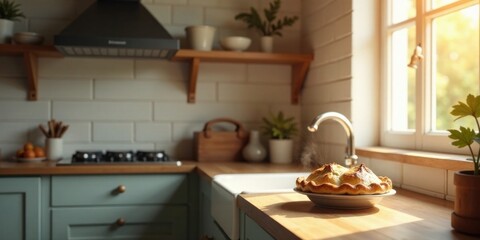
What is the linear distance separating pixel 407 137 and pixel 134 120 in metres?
1.53

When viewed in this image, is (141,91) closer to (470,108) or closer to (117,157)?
(117,157)

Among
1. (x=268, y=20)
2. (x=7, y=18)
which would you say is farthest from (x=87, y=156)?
(x=268, y=20)

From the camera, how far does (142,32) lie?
8.43 feet

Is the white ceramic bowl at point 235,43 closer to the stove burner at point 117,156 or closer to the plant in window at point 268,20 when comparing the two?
the plant in window at point 268,20

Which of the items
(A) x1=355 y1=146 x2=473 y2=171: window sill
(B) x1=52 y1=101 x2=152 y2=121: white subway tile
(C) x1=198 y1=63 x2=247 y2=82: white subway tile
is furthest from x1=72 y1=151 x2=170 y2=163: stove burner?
(A) x1=355 y1=146 x2=473 y2=171: window sill

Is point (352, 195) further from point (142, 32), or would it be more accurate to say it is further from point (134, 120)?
point (134, 120)

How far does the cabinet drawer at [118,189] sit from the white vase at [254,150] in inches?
17.8

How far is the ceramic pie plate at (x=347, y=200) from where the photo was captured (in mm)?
1350

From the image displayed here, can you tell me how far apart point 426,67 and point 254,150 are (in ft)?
3.79

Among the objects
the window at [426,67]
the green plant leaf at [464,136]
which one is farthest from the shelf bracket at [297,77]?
the green plant leaf at [464,136]

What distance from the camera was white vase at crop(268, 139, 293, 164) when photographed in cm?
285

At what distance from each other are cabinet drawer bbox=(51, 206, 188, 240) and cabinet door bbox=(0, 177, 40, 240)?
0.30ft

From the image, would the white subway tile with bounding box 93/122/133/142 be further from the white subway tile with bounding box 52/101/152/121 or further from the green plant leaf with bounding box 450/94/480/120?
the green plant leaf with bounding box 450/94/480/120

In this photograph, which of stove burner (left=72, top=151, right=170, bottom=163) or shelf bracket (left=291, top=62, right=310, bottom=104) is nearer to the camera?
stove burner (left=72, top=151, right=170, bottom=163)
